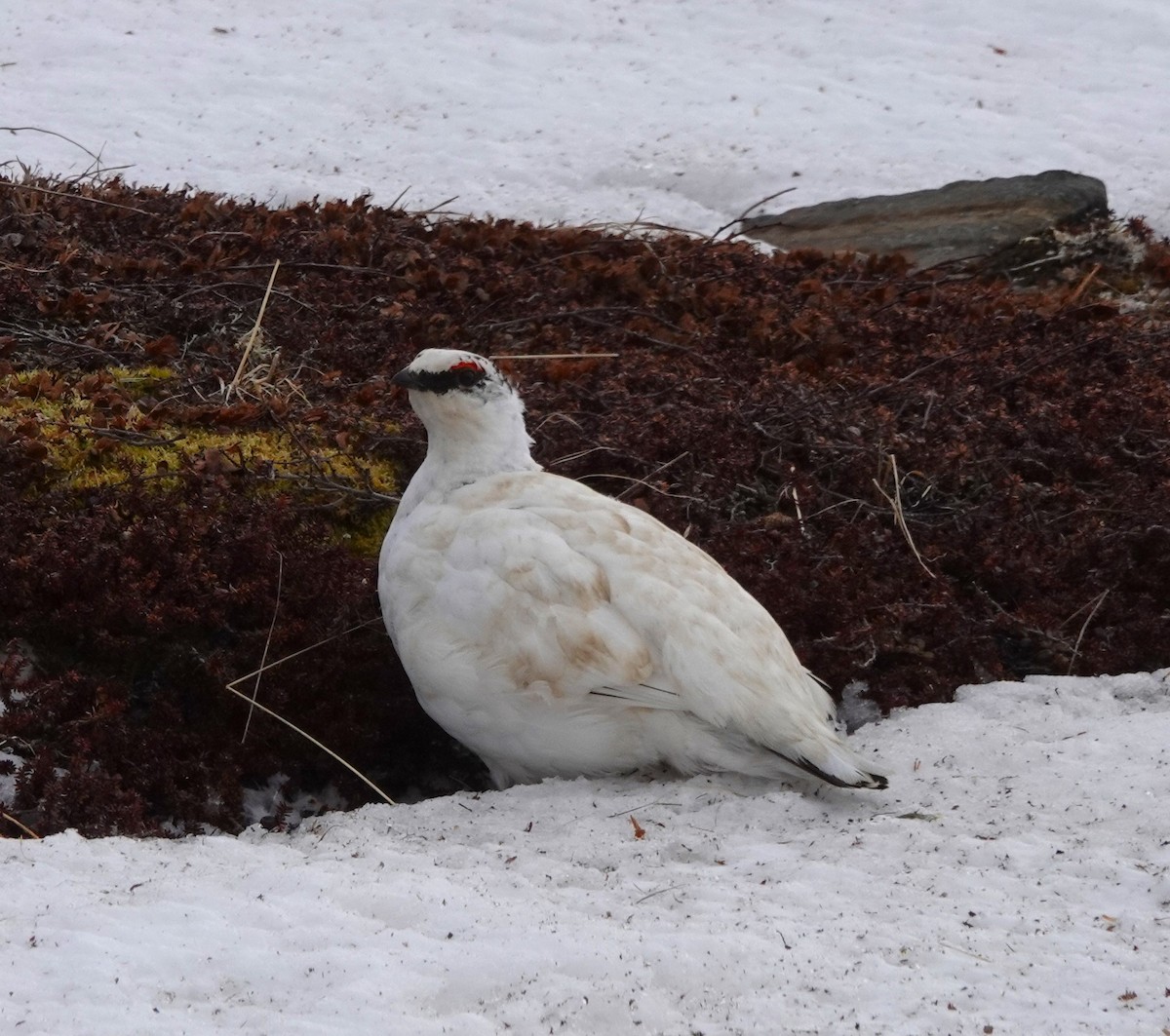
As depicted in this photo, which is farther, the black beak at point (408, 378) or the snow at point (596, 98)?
the snow at point (596, 98)

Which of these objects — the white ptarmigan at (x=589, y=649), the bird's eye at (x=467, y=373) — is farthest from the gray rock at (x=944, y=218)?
the white ptarmigan at (x=589, y=649)

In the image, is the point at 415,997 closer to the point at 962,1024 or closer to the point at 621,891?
the point at 621,891

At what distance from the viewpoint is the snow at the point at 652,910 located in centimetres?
263

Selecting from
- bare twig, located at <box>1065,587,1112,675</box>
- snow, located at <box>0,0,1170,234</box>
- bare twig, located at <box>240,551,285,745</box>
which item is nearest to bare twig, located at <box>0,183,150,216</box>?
snow, located at <box>0,0,1170,234</box>

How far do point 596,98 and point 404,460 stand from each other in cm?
756

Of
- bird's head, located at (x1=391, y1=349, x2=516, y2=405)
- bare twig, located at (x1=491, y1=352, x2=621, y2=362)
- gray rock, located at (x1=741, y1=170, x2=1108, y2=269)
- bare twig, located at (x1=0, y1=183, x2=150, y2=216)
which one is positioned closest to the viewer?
bird's head, located at (x1=391, y1=349, x2=516, y2=405)

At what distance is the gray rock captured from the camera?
8.68 m

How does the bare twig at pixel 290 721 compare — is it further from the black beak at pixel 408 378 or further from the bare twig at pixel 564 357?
the bare twig at pixel 564 357

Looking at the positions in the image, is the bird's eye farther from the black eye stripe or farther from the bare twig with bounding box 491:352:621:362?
the bare twig with bounding box 491:352:621:362

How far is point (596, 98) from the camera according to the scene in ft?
39.3

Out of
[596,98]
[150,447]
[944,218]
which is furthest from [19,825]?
[596,98]

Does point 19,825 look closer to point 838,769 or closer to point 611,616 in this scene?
point 611,616

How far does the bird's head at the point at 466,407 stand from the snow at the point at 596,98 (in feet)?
18.6

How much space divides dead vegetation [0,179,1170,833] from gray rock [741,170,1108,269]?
113 cm
